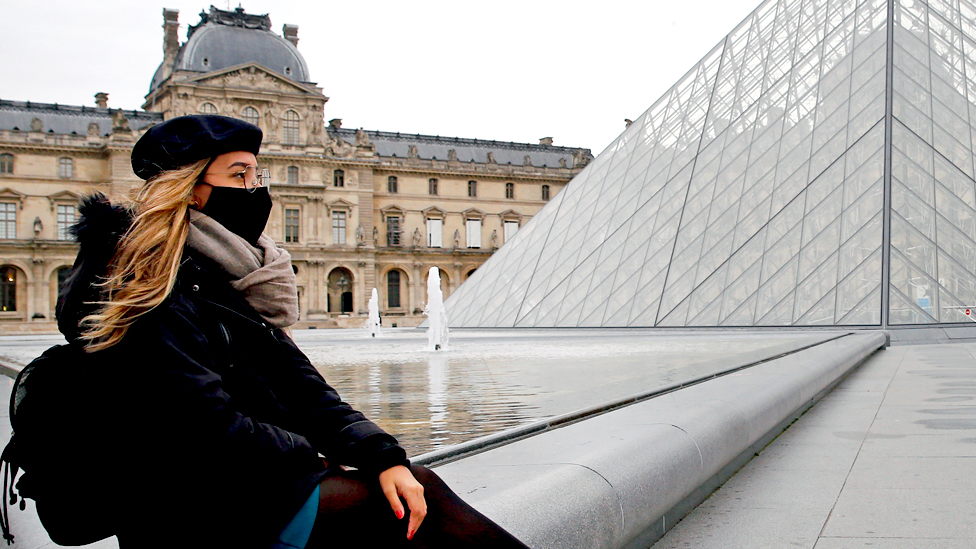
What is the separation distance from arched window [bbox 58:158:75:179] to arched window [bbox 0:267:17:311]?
5.21m

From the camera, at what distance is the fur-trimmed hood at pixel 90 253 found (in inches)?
64.2

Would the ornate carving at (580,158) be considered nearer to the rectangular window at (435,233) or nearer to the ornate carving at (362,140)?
the rectangular window at (435,233)

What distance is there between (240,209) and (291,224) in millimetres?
49599

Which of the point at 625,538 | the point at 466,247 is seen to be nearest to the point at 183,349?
the point at 625,538

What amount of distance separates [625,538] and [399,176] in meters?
52.7

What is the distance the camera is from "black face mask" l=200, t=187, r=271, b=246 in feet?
6.28

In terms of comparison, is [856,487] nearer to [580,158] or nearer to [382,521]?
[382,521]

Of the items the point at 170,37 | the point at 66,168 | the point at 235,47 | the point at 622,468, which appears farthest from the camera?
the point at 170,37

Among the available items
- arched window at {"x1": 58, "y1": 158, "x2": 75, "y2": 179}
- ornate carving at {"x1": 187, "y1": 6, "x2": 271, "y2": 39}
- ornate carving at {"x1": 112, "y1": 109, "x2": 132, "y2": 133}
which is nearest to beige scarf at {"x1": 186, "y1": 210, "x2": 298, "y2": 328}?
ornate carving at {"x1": 112, "y1": 109, "x2": 132, "y2": 133}

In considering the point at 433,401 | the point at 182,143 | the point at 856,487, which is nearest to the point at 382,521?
the point at 182,143

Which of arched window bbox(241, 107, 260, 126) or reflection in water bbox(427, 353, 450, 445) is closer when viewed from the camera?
reflection in water bbox(427, 353, 450, 445)

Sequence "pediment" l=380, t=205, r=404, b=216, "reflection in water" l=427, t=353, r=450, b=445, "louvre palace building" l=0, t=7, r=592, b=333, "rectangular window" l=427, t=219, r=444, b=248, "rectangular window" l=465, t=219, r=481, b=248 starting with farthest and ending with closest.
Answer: "rectangular window" l=465, t=219, r=481, b=248
"rectangular window" l=427, t=219, r=444, b=248
"pediment" l=380, t=205, r=404, b=216
"louvre palace building" l=0, t=7, r=592, b=333
"reflection in water" l=427, t=353, r=450, b=445

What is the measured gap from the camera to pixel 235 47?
49.0m

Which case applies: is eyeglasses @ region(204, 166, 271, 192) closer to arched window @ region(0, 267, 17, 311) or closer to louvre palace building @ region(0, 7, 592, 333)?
louvre palace building @ region(0, 7, 592, 333)
